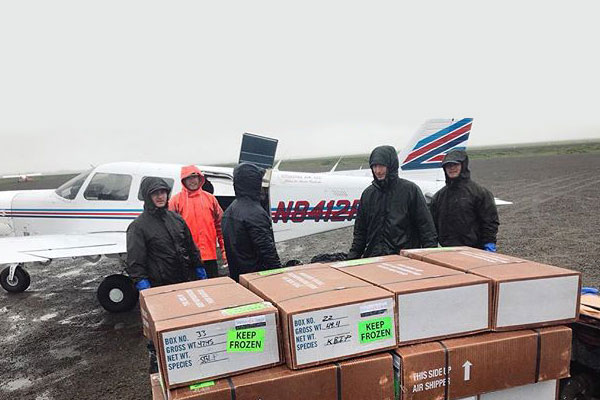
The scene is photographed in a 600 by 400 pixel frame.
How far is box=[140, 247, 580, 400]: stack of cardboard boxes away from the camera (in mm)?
1801

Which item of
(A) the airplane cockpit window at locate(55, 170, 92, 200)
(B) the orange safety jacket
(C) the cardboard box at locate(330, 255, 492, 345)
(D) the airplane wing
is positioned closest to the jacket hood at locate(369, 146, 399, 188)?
(C) the cardboard box at locate(330, 255, 492, 345)

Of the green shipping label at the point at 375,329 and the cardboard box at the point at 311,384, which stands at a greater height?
the green shipping label at the point at 375,329

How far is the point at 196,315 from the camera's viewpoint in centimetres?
189

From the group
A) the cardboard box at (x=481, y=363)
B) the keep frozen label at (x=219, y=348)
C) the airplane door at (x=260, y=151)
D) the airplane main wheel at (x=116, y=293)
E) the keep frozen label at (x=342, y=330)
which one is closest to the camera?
the keep frozen label at (x=219, y=348)

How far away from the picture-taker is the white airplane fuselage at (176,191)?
6.64 metres

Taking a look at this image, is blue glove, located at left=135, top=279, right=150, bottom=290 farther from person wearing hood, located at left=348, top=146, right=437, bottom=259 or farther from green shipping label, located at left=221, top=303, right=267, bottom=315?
person wearing hood, located at left=348, top=146, right=437, bottom=259

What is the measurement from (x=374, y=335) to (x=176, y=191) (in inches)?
205

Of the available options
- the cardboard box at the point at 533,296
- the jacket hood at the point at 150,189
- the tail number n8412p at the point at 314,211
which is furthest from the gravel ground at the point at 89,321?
the cardboard box at the point at 533,296

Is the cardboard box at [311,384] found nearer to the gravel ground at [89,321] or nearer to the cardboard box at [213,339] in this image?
the cardboard box at [213,339]

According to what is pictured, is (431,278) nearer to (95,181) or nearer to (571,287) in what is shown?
(571,287)

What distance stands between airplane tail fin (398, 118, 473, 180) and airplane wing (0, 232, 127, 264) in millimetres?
5338

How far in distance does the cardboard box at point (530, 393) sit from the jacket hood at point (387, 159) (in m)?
1.78

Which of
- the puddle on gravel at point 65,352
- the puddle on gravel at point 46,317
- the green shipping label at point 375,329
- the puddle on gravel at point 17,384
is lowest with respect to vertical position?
the puddle on gravel at point 46,317

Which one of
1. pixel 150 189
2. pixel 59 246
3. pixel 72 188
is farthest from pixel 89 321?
pixel 150 189
